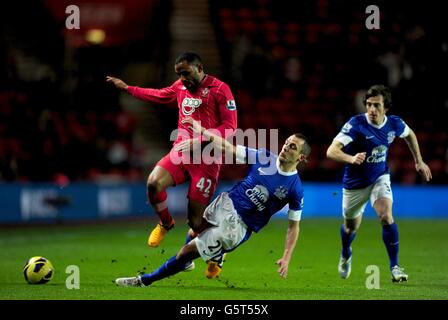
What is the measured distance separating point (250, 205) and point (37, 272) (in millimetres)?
2560

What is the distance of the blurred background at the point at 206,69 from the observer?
19.9 metres

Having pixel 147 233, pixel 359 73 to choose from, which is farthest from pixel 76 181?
pixel 359 73

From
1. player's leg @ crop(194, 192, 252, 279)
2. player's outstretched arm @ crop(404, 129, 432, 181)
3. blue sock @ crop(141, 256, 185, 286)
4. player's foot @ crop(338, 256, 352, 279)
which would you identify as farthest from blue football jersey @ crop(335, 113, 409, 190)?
blue sock @ crop(141, 256, 185, 286)

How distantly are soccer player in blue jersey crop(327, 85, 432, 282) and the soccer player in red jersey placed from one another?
136 centimetres

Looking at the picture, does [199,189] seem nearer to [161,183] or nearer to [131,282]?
[161,183]

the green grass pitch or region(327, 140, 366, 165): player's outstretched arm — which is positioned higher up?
region(327, 140, 366, 165): player's outstretched arm

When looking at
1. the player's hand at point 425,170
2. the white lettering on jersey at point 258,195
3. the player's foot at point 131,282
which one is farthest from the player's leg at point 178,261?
the player's hand at point 425,170

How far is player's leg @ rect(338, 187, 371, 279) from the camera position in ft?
35.5

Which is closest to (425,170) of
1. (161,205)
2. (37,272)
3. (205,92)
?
(205,92)

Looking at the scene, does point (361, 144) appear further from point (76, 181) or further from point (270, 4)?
point (270, 4)

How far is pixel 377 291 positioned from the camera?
9289 mm

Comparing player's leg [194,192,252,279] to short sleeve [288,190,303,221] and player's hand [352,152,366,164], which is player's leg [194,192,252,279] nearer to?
short sleeve [288,190,303,221]

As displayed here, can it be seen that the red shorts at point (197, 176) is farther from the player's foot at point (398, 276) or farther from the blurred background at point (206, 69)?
the blurred background at point (206, 69)

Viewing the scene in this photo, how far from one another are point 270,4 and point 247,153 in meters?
16.7
